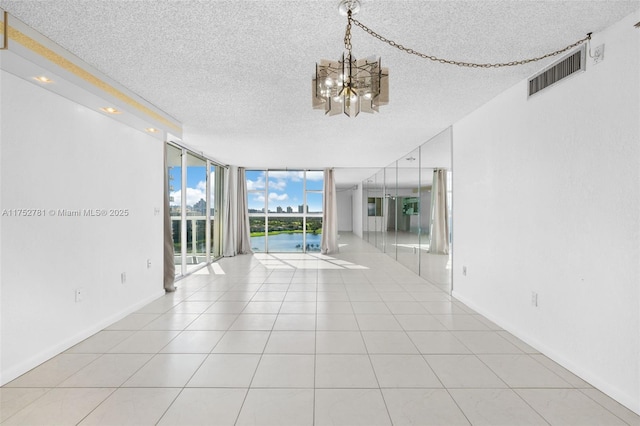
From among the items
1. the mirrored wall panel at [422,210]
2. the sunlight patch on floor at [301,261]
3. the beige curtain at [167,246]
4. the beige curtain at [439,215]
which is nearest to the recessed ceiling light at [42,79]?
the beige curtain at [167,246]

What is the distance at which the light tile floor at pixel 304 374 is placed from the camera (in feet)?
6.35

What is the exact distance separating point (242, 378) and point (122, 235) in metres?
2.62

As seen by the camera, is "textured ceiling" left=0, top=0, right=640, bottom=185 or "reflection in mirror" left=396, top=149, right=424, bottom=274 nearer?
"textured ceiling" left=0, top=0, right=640, bottom=185

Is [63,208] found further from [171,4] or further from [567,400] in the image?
[567,400]

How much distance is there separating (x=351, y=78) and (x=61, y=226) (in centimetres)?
308

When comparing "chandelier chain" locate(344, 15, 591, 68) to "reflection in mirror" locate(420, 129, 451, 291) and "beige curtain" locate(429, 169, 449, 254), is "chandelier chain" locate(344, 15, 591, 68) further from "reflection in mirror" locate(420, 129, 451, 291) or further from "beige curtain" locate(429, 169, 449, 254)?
"beige curtain" locate(429, 169, 449, 254)

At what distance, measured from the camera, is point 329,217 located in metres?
9.33

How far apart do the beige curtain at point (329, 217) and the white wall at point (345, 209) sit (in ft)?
21.2

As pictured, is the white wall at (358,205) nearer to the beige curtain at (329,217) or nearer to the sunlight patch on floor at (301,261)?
the beige curtain at (329,217)

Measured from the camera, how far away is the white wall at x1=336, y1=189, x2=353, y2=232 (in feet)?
52.3

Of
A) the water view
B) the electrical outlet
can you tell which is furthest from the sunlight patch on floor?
the electrical outlet

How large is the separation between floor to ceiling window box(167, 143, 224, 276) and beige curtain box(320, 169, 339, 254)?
3173 mm

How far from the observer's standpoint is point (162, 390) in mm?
2199

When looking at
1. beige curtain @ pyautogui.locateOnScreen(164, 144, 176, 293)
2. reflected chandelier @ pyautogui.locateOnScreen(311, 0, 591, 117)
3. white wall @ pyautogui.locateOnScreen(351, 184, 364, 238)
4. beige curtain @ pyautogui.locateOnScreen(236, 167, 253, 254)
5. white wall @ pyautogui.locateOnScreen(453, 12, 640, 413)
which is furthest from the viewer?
white wall @ pyautogui.locateOnScreen(351, 184, 364, 238)
